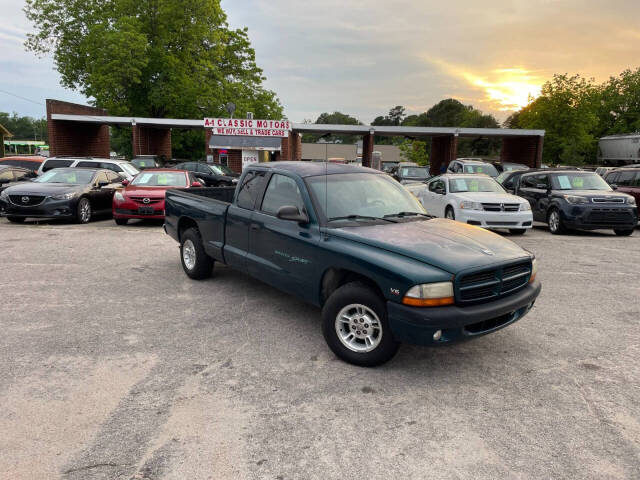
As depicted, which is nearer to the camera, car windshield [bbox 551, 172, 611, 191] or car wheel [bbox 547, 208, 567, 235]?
car wheel [bbox 547, 208, 567, 235]

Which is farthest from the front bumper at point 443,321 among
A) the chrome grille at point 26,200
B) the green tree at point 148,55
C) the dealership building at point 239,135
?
the green tree at point 148,55

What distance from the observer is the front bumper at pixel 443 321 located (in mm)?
3654

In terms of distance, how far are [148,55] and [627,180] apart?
34.4m

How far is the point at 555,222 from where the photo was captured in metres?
12.5

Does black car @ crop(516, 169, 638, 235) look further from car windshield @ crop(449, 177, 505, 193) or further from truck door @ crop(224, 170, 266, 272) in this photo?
truck door @ crop(224, 170, 266, 272)

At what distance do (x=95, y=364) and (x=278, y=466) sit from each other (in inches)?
86.7

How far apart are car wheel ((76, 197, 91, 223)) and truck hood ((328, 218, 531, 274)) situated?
405 inches

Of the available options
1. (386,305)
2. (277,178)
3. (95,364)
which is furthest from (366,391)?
(277,178)

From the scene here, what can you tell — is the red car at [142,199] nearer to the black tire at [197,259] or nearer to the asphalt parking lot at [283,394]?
the black tire at [197,259]

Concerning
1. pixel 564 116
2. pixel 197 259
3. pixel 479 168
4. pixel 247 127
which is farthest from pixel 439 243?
pixel 564 116

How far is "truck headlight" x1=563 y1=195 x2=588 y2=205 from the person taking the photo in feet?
39.0

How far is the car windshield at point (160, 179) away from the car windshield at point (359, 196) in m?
8.48

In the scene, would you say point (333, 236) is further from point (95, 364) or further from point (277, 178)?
point (95, 364)

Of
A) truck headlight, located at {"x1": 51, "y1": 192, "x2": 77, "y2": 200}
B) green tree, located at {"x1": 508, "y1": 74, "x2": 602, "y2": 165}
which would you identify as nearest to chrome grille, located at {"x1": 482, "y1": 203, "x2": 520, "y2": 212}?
truck headlight, located at {"x1": 51, "y1": 192, "x2": 77, "y2": 200}
